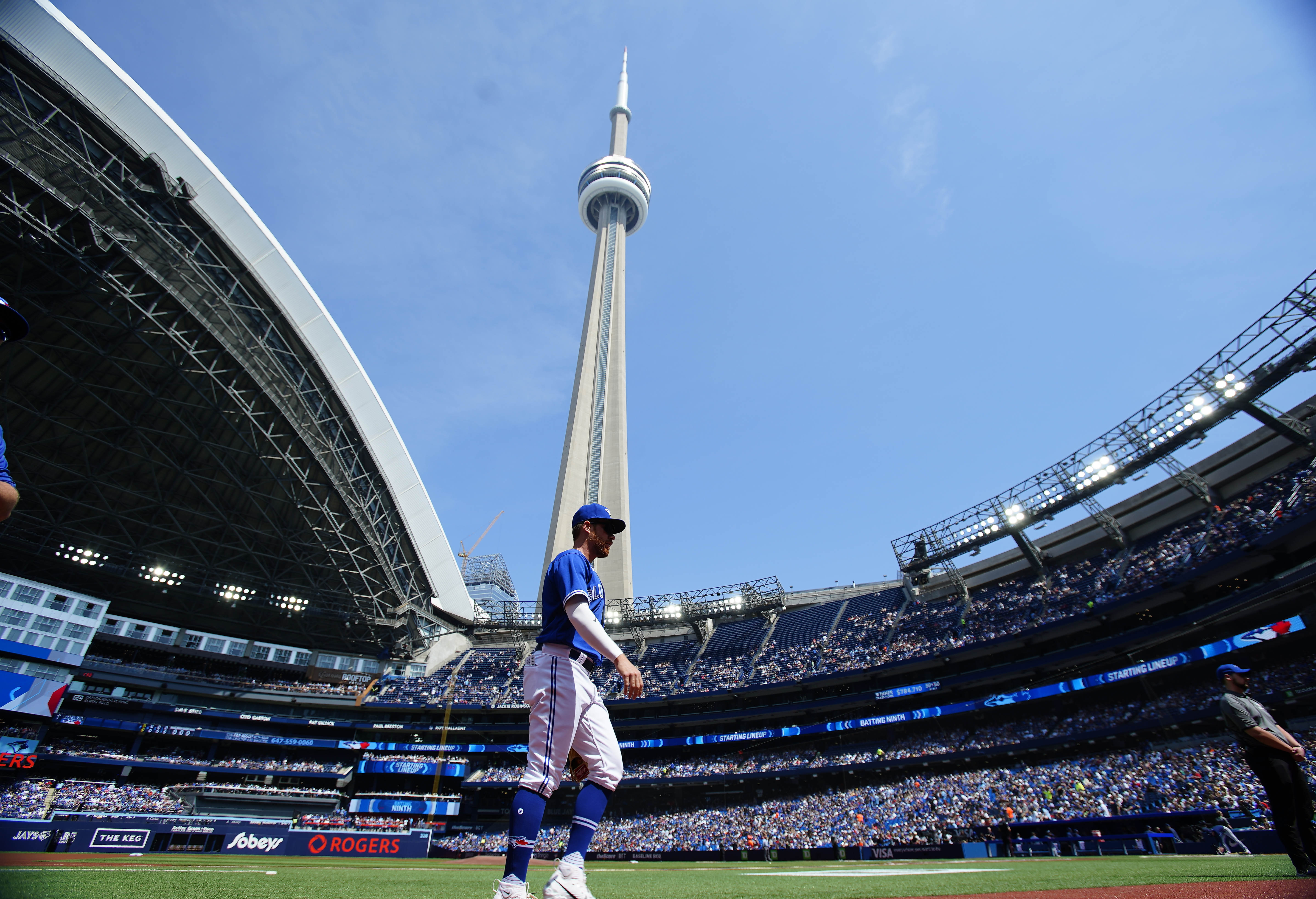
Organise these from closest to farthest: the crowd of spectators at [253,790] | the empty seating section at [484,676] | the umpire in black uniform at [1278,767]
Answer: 1. the umpire in black uniform at [1278,767]
2. the crowd of spectators at [253,790]
3. the empty seating section at [484,676]

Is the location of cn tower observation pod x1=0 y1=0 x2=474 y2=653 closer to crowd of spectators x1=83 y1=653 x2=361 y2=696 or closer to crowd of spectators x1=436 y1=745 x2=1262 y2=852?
crowd of spectators x1=83 y1=653 x2=361 y2=696

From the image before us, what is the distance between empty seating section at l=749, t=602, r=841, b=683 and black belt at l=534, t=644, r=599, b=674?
125 feet

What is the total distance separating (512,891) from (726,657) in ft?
150

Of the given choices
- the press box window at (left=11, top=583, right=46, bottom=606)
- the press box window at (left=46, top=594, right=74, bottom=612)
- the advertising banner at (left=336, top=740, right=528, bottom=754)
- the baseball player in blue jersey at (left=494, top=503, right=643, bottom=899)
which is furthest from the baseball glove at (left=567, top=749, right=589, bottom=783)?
the press box window at (left=46, top=594, right=74, bottom=612)

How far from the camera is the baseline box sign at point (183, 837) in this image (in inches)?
934

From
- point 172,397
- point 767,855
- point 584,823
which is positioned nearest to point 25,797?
point 172,397

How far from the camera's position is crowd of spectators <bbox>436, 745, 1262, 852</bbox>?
22266 millimetres

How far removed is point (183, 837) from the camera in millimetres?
27078

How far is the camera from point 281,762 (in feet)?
151

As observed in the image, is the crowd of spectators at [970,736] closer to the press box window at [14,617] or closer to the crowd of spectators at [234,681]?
the crowd of spectators at [234,681]

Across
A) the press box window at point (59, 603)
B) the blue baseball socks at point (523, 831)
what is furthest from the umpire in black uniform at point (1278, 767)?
the press box window at point (59, 603)

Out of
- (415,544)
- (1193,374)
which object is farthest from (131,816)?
(1193,374)

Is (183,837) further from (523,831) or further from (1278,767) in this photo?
(1278,767)

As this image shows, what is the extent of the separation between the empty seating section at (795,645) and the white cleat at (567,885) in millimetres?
38443
